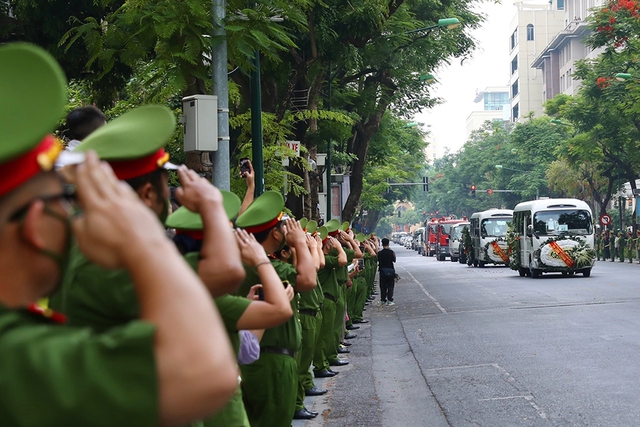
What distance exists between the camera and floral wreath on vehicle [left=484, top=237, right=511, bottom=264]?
44375 millimetres

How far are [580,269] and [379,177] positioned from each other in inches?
752

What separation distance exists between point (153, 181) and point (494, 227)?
4524cm

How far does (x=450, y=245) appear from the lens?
62750mm

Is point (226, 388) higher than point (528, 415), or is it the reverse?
point (226, 388)

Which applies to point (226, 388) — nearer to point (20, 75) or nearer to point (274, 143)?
point (20, 75)

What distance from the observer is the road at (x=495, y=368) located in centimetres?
882

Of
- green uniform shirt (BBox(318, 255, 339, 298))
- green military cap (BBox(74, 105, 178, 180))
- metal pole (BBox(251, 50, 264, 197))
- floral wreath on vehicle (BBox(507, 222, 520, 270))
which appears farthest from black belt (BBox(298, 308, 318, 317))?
floral wreath on vehicle (BBox(507, 222, 520, 270))

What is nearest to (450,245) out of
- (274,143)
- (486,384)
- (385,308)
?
(385,308)

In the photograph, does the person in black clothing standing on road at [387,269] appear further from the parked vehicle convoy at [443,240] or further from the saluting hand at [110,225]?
the parked vehicle convoy at [443,240]

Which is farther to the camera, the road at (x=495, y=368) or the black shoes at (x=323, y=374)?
the black shoes at (x=323, y=374)

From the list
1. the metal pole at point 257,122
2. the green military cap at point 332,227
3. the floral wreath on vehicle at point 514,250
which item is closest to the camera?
the metal pole at point 257,122

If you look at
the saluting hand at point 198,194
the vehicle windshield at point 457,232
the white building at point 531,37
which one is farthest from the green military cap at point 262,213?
the white building at point 531,37

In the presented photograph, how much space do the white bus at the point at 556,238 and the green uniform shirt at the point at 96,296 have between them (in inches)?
1152

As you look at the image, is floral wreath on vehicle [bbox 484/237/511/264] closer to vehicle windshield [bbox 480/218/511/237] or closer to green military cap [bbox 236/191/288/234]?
vehicle windshield [bbox 480/218/511/237]
